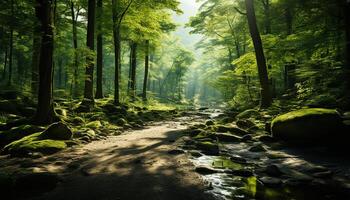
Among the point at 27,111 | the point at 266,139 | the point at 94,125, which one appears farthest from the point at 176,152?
the point at 27,111

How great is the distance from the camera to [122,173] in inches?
234

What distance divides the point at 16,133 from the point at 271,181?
8.08m

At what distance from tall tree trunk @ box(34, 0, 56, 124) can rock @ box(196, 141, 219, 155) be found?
590 centimetres

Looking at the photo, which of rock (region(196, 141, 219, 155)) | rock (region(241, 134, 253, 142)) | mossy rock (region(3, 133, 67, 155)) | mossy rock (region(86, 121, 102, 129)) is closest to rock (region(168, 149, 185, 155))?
rock (region(196, 141, 219, 155))

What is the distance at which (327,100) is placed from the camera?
1017 centimetres

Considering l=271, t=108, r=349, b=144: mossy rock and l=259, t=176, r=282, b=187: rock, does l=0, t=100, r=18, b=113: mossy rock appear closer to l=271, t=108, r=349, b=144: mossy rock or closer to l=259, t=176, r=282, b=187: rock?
l=271, t=108, r=349, b=144: mossy rock

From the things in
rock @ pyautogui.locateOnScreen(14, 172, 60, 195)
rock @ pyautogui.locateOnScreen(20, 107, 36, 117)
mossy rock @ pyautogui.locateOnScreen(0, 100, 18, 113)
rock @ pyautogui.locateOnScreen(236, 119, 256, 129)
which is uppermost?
mossy rock @ pyautogui.locateOnScreen(0, 100, 18, 113)

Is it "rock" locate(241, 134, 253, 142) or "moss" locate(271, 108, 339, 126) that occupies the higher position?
"moss" locate(271, 108, 339, 126)

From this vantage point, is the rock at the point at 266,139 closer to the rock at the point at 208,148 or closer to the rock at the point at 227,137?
the rock at the point at 227,137

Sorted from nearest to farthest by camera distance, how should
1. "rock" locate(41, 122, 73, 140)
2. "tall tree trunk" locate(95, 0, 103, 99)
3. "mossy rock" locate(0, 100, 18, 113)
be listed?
"rock" locate(41, 122, 73, 140) → "mossy rock" locate(0, 100, 18, 113) → "tall tree trunk" locate(95, 0, 103, 99)

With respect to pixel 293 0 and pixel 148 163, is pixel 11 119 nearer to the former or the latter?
pixel 148 163

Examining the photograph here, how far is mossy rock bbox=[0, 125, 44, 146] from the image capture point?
9.14 meters

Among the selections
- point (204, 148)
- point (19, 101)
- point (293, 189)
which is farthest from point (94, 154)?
point (19, 101)

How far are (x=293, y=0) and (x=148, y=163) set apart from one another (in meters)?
7.82
